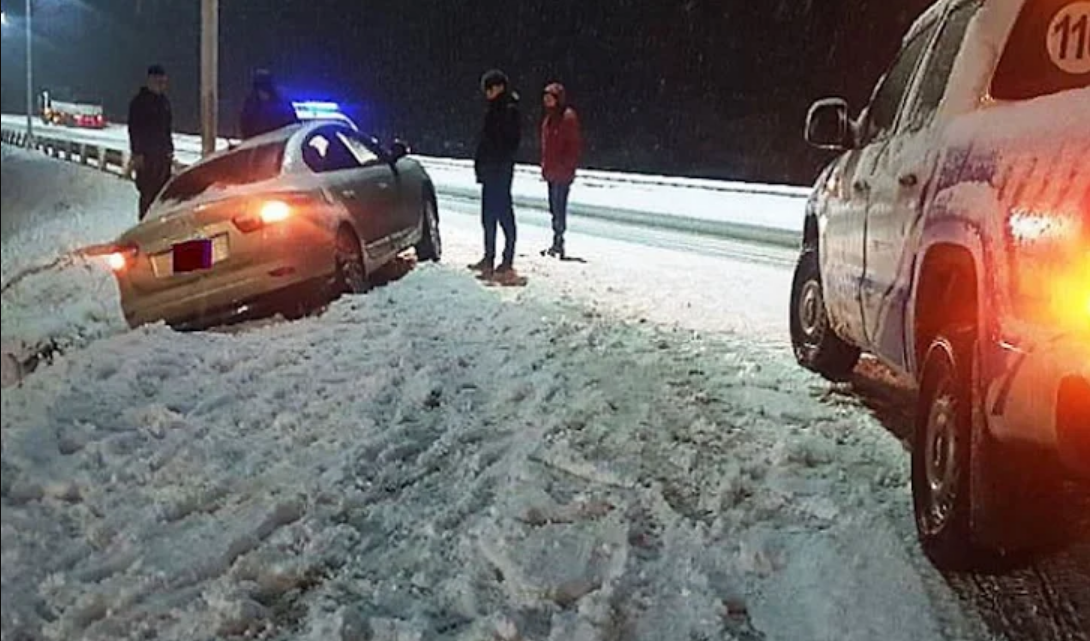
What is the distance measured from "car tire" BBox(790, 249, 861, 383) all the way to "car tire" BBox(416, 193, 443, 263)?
2.12 metres

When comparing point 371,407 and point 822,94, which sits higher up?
point 822,94

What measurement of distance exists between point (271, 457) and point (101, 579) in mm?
590

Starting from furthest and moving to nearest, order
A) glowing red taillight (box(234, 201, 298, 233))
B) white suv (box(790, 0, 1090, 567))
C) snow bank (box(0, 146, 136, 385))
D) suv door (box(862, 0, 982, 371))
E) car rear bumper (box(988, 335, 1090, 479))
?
1. suv door (box(862, 0, 982, 371))
2. glowing red taillight (box(234, 201, 298, 233))
3. white suv (box(790, 0, 1090, 567))
4. car rear bumper (box(988, 335, 1090, 479))
5. snow bank (box(0, 146, 136, 385))

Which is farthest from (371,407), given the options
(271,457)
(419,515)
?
(271,457)

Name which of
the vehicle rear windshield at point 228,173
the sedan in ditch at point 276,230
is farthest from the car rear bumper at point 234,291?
the vehicle rear windshield at point 228,173

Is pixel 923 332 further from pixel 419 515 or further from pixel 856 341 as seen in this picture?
pixel 419 515

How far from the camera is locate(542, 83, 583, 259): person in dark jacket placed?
3596mm

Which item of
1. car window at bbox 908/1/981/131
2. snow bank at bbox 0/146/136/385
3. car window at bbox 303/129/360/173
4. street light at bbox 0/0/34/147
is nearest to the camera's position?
snow bank at bbox 0/146/136/385

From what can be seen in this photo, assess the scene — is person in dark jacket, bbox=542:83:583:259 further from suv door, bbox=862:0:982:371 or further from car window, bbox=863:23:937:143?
car window, bbox=863:23:937:143

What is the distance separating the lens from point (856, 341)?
5016mm

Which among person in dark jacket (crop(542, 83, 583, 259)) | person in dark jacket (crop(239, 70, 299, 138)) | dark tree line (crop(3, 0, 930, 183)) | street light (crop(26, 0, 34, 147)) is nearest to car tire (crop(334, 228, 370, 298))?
dark tree line (crop(3, 0, 930, 183))

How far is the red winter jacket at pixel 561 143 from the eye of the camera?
363cm

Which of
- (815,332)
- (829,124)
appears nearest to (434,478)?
(829,124)

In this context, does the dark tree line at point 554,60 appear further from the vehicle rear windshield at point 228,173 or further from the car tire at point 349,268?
the car tire at point 349,268
